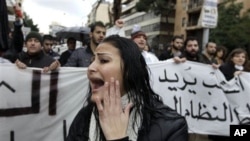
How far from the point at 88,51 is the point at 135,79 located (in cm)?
320

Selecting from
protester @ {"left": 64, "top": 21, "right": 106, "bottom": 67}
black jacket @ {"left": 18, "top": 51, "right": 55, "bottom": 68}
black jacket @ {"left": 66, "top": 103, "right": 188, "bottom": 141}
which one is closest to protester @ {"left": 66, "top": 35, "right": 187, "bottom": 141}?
black jacket @ {"left": 66, "top": 103, "right": 188, "bottom": 141}

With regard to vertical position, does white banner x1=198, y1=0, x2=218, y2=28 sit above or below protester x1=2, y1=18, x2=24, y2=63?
above

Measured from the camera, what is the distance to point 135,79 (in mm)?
1719

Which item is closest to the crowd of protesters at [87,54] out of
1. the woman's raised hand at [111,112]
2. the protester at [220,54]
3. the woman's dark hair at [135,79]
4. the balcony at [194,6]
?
the protester at [220,54]

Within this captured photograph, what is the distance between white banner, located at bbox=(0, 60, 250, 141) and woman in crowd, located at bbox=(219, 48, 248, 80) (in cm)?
23

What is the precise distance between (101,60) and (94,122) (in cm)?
27

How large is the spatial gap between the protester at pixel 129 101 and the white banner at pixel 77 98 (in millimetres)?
2456

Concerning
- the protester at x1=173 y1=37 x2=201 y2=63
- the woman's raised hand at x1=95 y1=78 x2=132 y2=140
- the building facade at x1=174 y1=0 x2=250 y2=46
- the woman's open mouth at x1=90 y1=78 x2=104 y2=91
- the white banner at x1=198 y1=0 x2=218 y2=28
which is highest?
the building facade at x1=174 y1=0 x2=250 y2=46

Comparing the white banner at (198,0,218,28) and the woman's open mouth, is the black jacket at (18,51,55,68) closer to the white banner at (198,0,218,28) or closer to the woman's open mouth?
the white banner at (198,0,218,28)

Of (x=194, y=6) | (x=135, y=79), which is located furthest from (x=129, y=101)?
(x=194, y=6)

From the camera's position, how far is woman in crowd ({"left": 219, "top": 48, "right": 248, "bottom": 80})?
5766mm

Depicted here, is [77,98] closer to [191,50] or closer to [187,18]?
→ [191,50]

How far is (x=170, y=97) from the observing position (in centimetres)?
507

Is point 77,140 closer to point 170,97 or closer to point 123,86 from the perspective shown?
point 123,86
